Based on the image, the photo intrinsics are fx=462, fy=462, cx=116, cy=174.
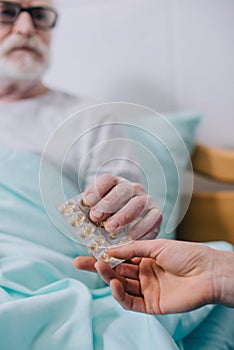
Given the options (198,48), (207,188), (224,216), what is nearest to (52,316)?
(224,216)

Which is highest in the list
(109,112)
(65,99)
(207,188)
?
(109,112)

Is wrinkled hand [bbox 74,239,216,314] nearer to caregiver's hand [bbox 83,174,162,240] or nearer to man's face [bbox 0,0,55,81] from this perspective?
caregiver's hand [bbox 83,174,162,240]

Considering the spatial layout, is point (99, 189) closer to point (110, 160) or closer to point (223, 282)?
point (110, 160)

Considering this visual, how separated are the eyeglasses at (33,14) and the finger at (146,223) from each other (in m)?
0.75

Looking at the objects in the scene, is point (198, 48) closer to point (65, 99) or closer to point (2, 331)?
point (65, 99)

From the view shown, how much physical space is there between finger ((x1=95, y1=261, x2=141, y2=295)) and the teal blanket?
46 millimetres

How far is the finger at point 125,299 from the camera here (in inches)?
25.2

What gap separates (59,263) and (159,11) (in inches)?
34.2

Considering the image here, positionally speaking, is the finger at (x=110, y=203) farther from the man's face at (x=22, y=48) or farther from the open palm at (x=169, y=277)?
the man's face at (x=22, y=48)

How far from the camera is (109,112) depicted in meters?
0.77

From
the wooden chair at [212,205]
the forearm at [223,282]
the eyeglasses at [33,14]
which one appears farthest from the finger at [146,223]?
the eyeglasses at [33,14]

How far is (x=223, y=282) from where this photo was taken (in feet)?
2.04

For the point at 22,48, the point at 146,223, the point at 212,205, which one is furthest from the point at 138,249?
the point at 22,48

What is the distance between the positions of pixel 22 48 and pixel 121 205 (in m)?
0.72
